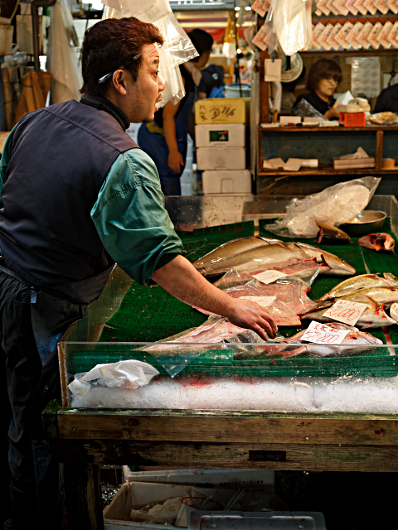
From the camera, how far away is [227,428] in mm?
1645

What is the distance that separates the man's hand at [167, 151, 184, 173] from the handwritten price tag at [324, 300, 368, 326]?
3.89 meters

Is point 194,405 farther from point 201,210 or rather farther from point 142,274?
point 201,210

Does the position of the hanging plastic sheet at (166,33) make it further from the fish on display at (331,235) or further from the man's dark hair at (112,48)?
the fish on display at (331,235)

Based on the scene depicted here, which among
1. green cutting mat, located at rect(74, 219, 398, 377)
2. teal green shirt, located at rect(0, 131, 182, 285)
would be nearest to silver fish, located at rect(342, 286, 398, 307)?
green cutting mat, located at rect(74, 219, 398, 377)

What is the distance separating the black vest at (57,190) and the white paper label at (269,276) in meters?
0.99

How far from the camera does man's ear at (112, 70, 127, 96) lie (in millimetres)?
1789

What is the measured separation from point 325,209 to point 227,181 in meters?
2.33

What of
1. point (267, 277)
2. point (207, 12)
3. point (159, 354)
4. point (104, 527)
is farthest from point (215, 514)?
point (207, 12)

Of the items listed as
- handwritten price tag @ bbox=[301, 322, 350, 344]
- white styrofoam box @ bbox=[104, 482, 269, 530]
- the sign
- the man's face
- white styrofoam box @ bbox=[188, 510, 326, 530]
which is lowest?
white styrofoam box @ bbox=[104, 482, 269, 530]

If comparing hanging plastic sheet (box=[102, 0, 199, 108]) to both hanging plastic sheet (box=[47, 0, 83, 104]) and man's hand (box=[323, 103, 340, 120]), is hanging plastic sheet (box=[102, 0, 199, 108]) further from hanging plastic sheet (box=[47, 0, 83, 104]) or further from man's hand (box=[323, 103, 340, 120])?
man's hand (box=[323, 103, 340, 120])

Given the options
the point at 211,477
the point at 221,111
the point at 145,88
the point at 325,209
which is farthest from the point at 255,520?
the point at 221,111

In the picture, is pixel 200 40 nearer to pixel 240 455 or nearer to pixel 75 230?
pixel 75 230

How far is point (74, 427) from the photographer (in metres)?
1.71

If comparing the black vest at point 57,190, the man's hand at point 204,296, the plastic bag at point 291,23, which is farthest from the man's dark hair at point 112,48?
the plastic bag at point 291,23
